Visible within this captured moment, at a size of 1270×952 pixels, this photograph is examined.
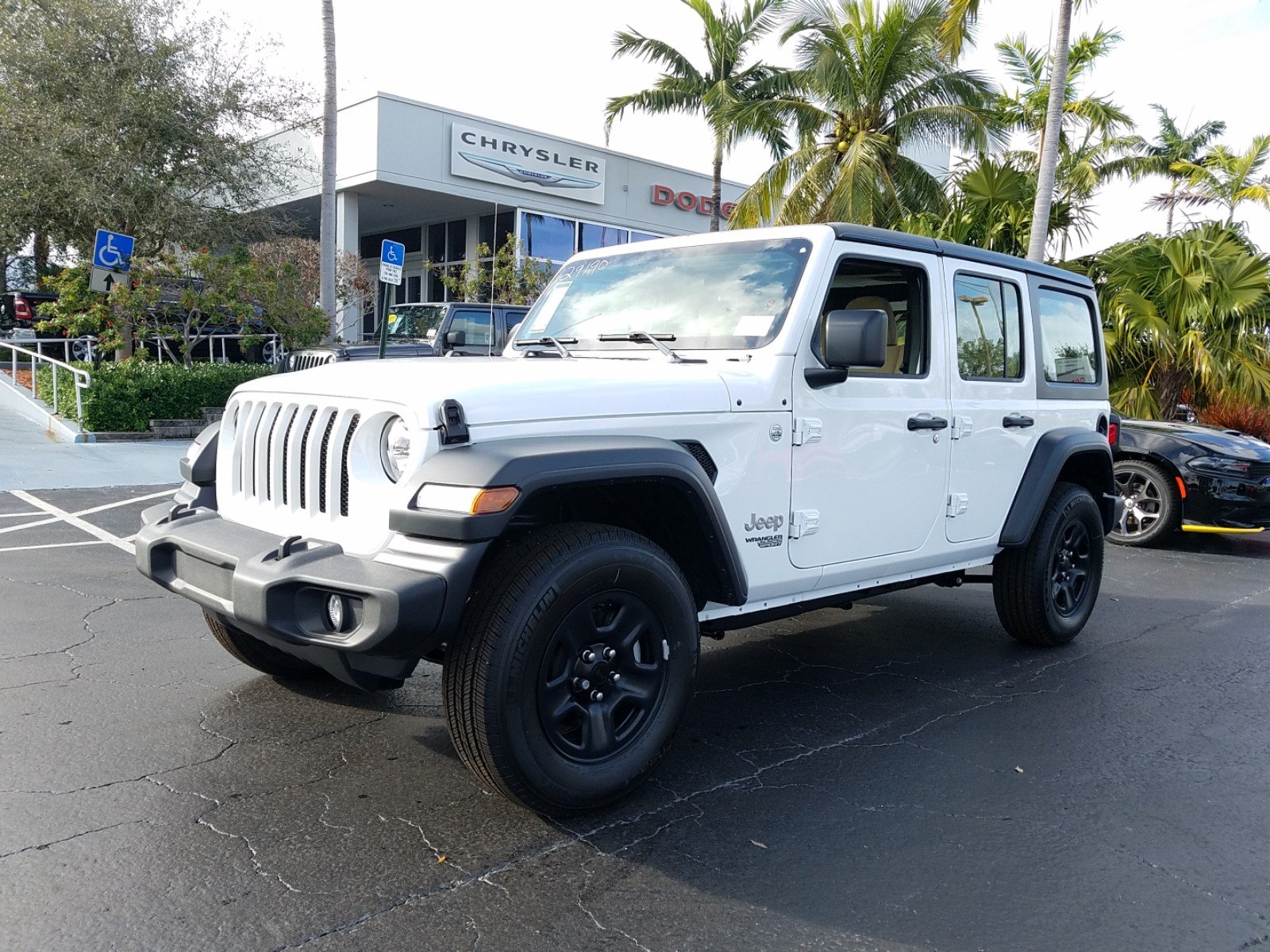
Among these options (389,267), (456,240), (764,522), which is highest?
(456,240)

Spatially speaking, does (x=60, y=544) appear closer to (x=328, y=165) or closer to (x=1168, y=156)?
(x=328, y=165)

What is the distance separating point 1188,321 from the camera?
43.7 ft

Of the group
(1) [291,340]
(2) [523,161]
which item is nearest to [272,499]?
(1) [291,340]

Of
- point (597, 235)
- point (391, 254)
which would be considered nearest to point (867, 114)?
point (391, 254)

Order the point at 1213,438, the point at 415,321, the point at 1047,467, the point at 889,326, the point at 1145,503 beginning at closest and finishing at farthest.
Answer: the point at 889,326
the point at 1047,467
the point at 1213,438
the point at 1145,503
the point at 415,321

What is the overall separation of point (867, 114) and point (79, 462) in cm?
1384

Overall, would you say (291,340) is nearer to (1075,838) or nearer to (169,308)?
(169,308)

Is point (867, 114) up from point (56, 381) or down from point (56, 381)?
up

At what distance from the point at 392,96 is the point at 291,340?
930 cm

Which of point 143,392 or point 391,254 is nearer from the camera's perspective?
point 391,254

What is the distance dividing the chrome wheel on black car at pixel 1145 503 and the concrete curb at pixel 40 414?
11705 mm

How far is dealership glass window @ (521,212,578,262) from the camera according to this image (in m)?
25.2

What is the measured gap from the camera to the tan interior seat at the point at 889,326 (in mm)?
4473

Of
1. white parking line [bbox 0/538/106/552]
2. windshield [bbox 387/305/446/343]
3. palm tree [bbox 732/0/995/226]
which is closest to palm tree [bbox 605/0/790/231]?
palm tree [bbox 732/0/995/226]
